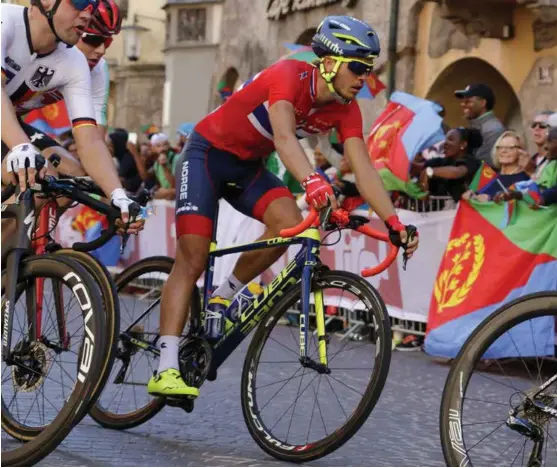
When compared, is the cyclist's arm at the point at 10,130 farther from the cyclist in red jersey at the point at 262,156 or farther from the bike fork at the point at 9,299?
the cyclist in red jersey at the point at 262,156

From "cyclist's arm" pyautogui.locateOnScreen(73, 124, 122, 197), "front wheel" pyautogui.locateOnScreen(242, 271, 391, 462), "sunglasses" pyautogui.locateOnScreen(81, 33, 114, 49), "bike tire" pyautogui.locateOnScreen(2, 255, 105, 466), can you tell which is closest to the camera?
"bike tire" pyautogui.locateOnScreen(2, 255, 105, 466)

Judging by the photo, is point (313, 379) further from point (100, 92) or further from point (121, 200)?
point (100, 92)

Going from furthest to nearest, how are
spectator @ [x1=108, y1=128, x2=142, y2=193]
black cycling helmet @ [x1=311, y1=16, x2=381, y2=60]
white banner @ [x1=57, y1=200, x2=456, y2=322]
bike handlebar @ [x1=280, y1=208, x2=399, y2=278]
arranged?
1. spectator @ [x1=108, y1=128, x2=142, y2=193]
2. white banner @ [x1=57, y1=200, x2=456, y2=322]
3. black cycling helmet @ [x1=311, y1=16, x2=381, y2=60]
4. bike handlebar @ [x1=280, y1=208, x2=399, y2=278]

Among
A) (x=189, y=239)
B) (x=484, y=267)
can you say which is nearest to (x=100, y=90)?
(x=189, y=239)

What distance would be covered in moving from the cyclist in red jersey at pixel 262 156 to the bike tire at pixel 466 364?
1572mm

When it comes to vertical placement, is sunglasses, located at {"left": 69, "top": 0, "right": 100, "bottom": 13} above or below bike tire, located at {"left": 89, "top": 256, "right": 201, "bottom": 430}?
above

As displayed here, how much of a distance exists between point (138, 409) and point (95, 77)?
1.68 metres

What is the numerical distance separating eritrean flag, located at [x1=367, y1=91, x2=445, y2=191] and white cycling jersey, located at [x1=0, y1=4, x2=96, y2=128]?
6.35 m

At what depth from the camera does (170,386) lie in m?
6.78

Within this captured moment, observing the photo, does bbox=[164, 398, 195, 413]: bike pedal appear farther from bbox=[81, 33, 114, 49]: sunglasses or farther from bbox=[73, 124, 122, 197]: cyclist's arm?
bbox=[81, 33, 114, 49]: sunglasses

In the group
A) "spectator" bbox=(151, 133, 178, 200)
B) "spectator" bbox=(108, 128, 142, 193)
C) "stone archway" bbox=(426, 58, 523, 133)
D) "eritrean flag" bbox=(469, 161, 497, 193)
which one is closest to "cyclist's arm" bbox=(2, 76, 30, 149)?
"eritrean flag" bbox=(469, 161, 497, 193)

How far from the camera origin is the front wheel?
6270 millimetres

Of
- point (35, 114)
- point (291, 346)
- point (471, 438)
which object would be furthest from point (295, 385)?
point (35, 114)

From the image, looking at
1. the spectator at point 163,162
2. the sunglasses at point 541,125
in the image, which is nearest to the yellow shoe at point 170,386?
the sunglasses at point 541,125
